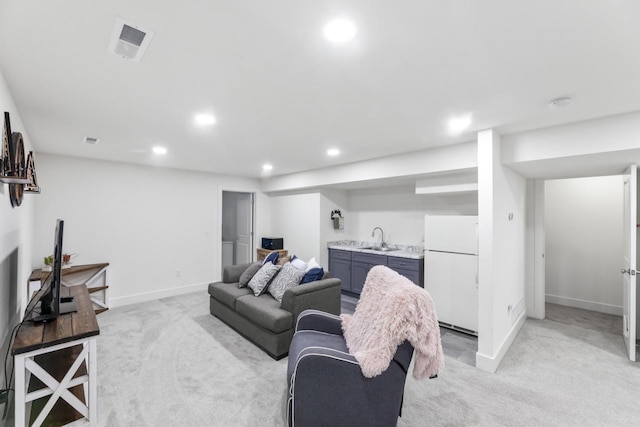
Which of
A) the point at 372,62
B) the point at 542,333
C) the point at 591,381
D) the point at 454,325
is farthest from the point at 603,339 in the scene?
the point at 372,62

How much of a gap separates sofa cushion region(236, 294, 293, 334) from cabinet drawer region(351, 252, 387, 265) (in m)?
1.98

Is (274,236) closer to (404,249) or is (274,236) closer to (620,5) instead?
(404,249)

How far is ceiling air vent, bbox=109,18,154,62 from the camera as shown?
1.36m

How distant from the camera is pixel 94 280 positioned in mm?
4281

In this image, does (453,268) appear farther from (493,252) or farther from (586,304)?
(586,304)

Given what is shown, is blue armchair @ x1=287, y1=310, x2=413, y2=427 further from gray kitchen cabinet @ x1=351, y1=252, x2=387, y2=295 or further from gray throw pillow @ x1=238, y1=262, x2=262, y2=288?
gray kitchen cabinet @ x1=351, y1=252, x2=387, y2=295

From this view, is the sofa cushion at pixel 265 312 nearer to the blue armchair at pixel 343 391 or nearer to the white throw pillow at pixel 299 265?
the white throw pillow at pixel 299 265

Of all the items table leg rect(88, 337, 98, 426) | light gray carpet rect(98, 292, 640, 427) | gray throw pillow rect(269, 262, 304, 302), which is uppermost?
gray throw pillow rect(269, 262, 304, 302)

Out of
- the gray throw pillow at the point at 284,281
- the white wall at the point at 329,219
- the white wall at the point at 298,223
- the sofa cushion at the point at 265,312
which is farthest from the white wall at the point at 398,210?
the sofa cushion at the point at 265,312

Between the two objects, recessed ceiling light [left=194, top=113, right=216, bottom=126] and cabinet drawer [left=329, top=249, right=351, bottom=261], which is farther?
cabinet drawer [left=329, top=249, right=351, bottom=261]

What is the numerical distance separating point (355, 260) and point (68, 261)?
4181 mm

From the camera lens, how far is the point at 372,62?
5.41ft

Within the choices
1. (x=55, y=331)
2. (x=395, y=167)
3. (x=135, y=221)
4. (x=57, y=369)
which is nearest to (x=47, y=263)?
(x=135, y=221)

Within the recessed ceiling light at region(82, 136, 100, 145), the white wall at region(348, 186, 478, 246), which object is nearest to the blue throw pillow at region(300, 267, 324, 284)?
the white wall at region(348, 186, 478, 246)
